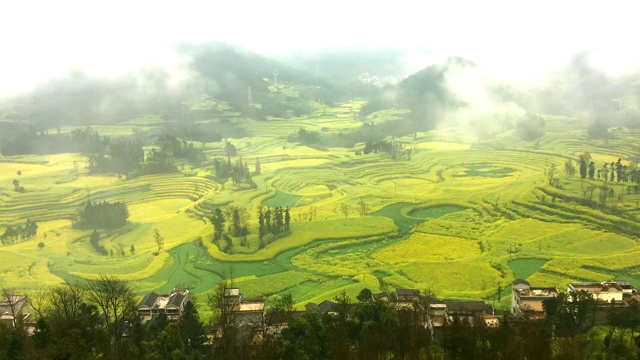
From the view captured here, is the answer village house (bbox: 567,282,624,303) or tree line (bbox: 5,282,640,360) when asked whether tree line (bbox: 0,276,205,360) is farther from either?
village house (bbox: 567,282,624,303)

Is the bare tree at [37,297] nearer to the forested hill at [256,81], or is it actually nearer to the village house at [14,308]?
the village house at [14,308]

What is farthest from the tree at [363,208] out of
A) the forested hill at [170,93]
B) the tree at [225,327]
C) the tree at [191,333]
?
the forested hill at [170,93]

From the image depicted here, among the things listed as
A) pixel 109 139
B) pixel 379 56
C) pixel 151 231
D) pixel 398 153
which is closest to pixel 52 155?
pixel 109 139

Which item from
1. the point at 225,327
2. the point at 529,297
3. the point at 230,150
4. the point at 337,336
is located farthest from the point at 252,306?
the point at 230,150

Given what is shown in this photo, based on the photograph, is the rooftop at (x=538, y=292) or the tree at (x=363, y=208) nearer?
the rooftop at (x=538, y=292)

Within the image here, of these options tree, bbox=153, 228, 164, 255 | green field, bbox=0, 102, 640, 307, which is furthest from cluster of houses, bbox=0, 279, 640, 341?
tree, bbox=153, 228, 164, 255

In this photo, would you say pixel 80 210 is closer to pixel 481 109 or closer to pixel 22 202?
pixel 22 202

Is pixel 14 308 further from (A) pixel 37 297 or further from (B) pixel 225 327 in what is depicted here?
(B) pixel 225 327
